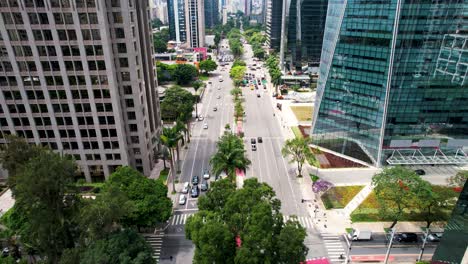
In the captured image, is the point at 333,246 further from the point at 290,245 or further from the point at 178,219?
the point at 178,219

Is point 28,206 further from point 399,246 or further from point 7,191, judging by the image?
point 399,246

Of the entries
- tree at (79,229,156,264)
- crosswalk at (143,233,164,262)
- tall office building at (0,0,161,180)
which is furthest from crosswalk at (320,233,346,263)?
tall office building at (0,0,161,180)

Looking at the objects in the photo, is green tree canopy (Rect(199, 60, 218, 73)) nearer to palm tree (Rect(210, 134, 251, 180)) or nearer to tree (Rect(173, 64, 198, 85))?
tree (Rect(173, 64, 198, 85))

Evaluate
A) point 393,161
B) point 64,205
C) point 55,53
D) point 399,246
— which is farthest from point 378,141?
point 55,53

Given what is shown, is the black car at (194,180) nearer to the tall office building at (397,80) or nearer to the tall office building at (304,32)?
the tall office building at (397,80)

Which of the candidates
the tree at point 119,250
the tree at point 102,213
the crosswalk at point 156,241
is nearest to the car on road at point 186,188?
the crosswalk at point 156,241
